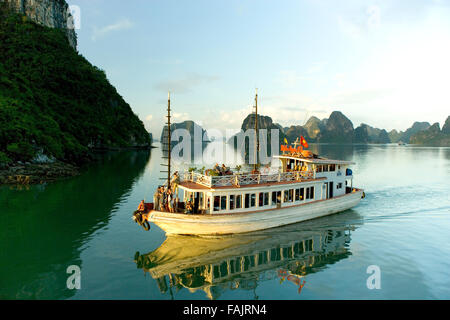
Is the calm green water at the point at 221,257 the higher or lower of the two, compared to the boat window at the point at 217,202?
lower

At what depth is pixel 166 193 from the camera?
17.5 meters

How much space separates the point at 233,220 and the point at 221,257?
2.67 m

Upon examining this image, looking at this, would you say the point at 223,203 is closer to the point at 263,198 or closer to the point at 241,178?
the point at 241,178

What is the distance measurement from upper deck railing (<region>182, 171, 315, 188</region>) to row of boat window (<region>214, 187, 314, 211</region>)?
0.87m

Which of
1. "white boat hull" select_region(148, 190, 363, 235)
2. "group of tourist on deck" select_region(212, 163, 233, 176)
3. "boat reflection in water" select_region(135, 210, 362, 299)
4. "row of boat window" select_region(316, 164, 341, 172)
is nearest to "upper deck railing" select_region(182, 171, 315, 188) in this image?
"group of tourist on deck" select_region(212, 163, 233, 176)

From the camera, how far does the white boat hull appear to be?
16.4m

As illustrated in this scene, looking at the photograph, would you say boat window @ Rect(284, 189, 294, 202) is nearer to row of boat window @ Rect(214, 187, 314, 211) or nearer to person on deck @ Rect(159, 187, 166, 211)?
row of boat window @ Rect(214, 187, 314, 211)

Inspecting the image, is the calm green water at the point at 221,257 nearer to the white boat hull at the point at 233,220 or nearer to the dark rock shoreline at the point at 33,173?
the white boat hull at the point at 233,220

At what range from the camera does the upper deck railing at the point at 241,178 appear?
691 inches

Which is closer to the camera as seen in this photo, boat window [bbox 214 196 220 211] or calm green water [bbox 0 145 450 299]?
calm green water [bbox 0 145 450 299]

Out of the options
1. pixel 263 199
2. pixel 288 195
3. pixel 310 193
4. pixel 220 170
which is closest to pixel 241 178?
pixel 220 170

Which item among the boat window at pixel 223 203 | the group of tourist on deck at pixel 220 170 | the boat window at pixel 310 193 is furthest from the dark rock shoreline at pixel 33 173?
the boat window at pixel 310 193

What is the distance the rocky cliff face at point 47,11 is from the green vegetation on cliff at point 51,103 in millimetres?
5455
